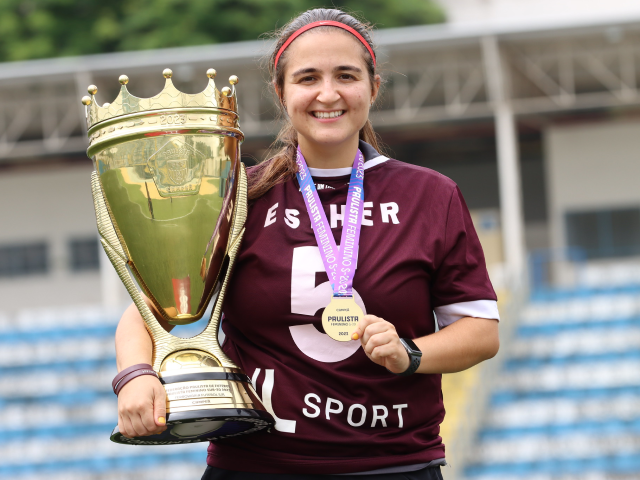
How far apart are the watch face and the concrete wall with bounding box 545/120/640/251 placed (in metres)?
12.7

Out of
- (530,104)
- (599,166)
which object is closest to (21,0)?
(530,104)

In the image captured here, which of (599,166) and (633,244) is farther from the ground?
(599,166)

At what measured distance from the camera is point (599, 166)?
13.3 m

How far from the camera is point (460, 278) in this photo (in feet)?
4.96

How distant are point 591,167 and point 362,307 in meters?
12.7

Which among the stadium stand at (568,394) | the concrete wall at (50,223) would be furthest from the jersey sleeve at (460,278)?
the concrete wall at (50,223)

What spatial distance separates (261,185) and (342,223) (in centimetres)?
18

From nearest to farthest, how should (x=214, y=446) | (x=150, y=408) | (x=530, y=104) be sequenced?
1. (x=150, y=408)
2. (x=214, y=446)
3. (x=530, y=104)

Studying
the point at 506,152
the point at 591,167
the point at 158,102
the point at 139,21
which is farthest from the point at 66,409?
the point at 158,102

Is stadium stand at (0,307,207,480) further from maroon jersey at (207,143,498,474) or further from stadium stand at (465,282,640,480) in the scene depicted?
maroon jersey at (207,143,498,474)

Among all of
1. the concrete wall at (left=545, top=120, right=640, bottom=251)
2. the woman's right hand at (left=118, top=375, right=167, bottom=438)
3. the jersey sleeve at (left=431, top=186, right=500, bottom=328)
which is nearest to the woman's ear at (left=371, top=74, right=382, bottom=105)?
the jersey sleeve at (left=431, top=186, right=500, bottom=328)

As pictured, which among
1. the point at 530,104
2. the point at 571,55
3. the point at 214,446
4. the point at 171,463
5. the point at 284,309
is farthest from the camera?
the point at 530,104

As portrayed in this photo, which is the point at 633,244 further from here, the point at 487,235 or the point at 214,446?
the point at 214,446

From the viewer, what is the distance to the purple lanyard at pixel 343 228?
4.71ft
